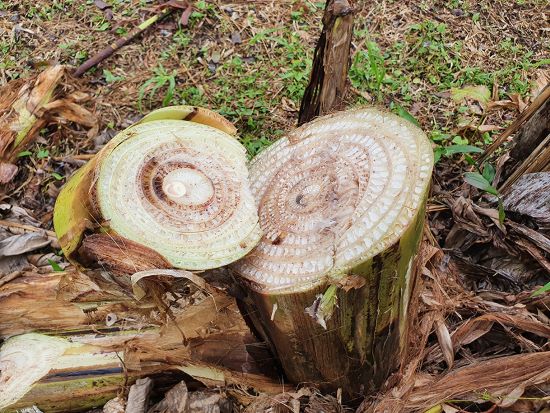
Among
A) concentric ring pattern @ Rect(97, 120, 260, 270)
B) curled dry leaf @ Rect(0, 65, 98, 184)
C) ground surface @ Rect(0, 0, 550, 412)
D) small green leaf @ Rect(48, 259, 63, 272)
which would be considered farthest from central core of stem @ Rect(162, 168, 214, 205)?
curled dry leaf @ Rect(0, 65, 98, 184)

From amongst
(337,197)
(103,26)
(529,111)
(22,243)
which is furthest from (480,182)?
(103,26)

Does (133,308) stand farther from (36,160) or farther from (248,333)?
(36,160)

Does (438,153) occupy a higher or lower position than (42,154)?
higher

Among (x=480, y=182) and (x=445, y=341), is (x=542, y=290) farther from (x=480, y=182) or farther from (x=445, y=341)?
(x=480, y=182)

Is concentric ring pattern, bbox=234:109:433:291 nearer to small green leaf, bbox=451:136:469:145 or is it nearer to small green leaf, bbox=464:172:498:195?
small green leaf, bbox=464:172:498:195

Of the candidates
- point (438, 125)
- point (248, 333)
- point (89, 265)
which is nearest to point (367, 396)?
point (248, 333)

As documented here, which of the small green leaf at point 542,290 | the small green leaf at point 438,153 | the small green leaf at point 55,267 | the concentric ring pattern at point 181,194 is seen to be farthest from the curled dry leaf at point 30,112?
the small green leaf at point 542,290
